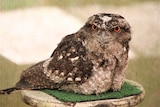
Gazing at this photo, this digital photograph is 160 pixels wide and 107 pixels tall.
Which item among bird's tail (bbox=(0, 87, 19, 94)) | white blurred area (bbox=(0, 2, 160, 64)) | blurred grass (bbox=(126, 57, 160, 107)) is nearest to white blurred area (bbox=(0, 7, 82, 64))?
white blurred area (bbox=(0, 2, 160, 64))

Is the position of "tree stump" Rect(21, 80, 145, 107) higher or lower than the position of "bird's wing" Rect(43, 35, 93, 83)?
lower

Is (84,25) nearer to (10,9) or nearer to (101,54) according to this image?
(101,54)

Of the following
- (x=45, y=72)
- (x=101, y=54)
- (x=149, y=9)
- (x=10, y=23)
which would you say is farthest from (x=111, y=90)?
(x=10, y=23)

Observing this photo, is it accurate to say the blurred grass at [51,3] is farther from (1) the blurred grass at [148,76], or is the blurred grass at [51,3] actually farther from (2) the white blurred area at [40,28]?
(1) the blurred grass at [148,76]

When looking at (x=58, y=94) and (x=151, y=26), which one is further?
(x=151, y=26)

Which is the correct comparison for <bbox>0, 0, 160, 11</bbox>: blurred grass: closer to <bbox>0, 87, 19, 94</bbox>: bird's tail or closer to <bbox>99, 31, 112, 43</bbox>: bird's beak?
<bbox>99, 31, 112, 43</bbox>: bird's beak

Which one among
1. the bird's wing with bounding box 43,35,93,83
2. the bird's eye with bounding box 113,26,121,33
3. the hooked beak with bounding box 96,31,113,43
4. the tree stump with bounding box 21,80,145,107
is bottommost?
the tree stump with bounding box 21,80,145,107

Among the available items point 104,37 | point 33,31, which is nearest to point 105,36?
point 104,37
